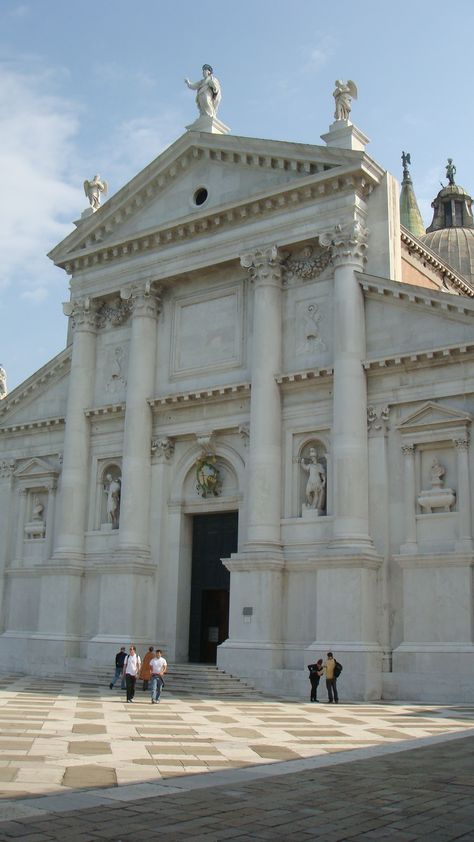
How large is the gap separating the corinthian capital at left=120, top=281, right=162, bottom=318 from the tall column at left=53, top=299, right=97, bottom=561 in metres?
2.68

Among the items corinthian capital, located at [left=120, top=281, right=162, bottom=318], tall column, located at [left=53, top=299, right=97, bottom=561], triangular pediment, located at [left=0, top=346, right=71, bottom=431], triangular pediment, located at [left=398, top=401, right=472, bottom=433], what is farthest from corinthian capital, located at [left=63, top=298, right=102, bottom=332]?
triangular pediment, located at [left=398, top=401, right=472, bottom=433]

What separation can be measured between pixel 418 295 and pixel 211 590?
13418 millimetres

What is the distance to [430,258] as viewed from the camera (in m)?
38.3

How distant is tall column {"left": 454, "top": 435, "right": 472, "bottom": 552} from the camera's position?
26.8m

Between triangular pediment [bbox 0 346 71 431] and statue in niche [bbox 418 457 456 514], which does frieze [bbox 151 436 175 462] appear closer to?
triangular pediment [bbox 0 346 71 431]

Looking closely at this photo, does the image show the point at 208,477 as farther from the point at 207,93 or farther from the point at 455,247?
the point at 455,247

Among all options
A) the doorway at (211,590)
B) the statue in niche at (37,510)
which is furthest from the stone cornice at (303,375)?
the statue in niche at (37,510)

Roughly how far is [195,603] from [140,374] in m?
9.27

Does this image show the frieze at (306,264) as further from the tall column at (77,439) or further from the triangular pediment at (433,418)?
the tall column at (77,439)

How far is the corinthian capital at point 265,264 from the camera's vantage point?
3278cm

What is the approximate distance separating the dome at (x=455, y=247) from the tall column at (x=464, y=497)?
30.8m

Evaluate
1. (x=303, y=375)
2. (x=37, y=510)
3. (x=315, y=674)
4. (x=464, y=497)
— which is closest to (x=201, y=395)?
(x=303, y=375)

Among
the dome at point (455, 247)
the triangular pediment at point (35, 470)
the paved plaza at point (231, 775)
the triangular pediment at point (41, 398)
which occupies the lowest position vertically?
the paved plaza at point (231, 775)

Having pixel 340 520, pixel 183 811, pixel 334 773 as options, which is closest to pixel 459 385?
pixel 340 520
